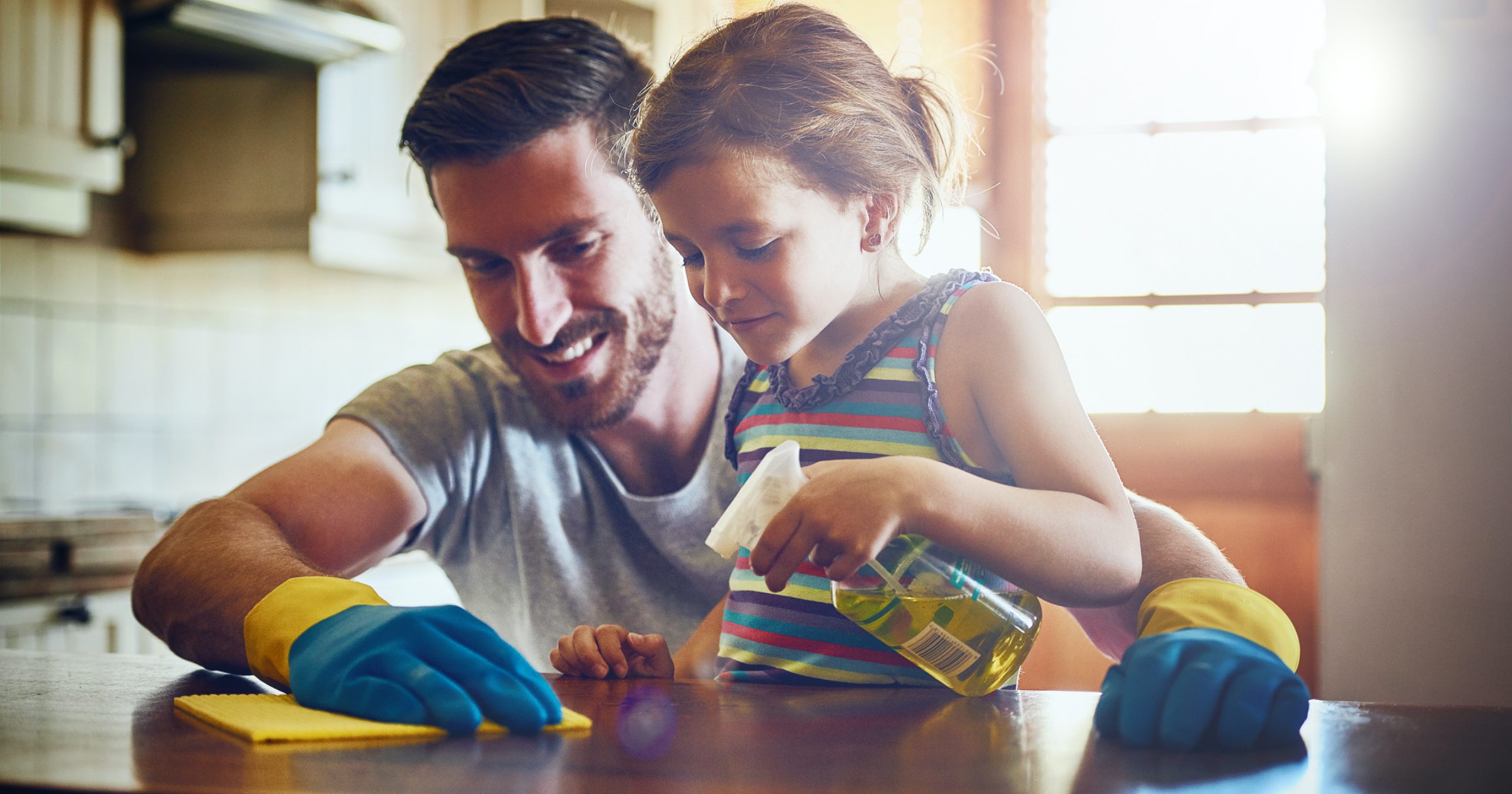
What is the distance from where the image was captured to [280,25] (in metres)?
2.10

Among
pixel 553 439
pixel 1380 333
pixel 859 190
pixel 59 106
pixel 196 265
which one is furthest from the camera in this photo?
pixel 196 265

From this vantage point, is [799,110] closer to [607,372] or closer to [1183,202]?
[607,372]

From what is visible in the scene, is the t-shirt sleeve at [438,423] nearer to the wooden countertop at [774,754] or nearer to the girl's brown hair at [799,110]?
the girl's brown hair at [799,110]

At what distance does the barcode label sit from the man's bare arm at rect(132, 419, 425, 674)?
466 mm

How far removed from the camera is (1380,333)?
1.61 m

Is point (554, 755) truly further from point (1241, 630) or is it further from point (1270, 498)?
point (1270, 498)

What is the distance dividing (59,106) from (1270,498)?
9.10 ft

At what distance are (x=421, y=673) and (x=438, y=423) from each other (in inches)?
25.8

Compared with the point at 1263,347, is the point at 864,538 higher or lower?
lower

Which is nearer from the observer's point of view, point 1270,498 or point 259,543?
point 259,543

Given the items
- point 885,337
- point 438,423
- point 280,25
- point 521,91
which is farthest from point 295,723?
point 280,25

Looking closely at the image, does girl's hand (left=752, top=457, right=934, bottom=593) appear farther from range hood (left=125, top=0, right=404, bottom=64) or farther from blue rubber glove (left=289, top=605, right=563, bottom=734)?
range hood (left=125, top=0, right=404, bottom=64)

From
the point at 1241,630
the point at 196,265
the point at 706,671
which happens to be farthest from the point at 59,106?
the point at 1241,630

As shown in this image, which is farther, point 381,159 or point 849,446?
point 381,159
